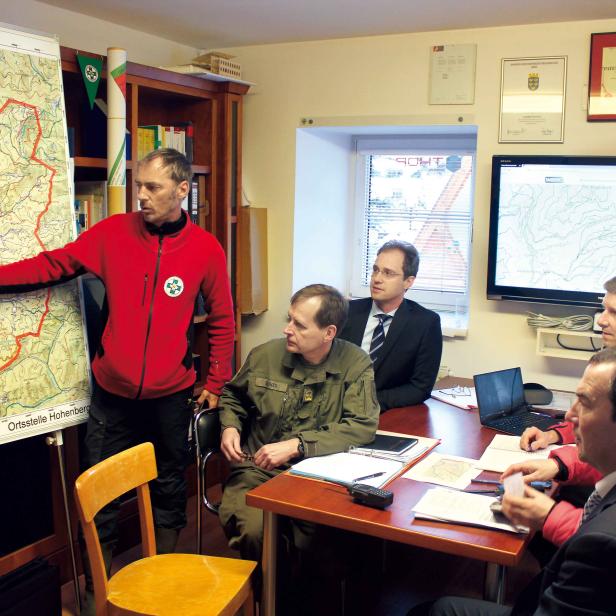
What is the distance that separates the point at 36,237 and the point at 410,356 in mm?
1485

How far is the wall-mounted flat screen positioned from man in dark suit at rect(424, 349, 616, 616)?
202 centimetres

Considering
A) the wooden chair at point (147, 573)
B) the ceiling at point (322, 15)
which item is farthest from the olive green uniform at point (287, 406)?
the ceiling at point (322, 15)

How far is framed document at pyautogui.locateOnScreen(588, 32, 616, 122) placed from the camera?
3502mm

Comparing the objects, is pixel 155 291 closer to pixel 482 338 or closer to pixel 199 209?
pixel 199 209

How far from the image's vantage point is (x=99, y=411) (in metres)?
2.68

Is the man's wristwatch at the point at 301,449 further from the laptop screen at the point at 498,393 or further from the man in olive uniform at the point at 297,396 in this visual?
the laptop screen at the point at 498,393

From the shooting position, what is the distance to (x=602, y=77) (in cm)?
353

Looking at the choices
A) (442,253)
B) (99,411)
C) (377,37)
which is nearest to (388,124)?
(377,37)

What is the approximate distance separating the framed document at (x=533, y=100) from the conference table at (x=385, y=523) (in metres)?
1.89

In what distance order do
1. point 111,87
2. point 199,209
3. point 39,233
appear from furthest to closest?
point 199,209
point 111,87
point 39,233

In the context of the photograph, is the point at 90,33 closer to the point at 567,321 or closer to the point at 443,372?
the point at 443,372

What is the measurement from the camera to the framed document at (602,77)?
3.50 meters

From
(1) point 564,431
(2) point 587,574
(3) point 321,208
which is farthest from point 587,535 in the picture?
(3) point 321,208

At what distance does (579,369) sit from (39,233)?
→ 2.55 m
